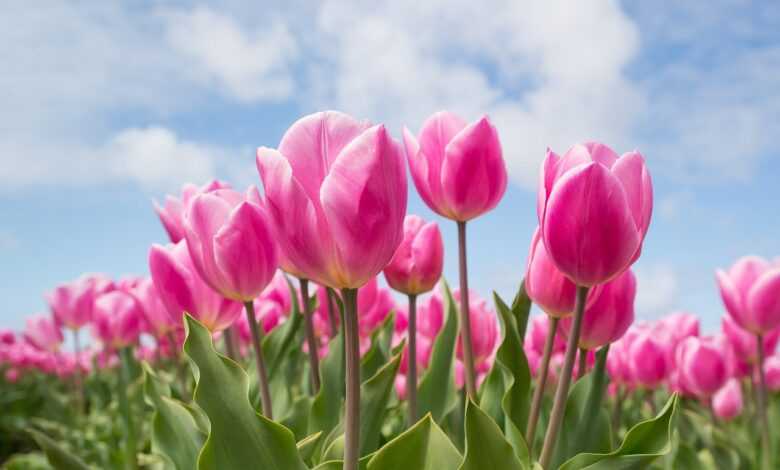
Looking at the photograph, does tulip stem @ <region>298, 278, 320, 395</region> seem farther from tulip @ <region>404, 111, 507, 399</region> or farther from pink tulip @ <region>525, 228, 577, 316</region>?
pink tulip @ <region>525, 228, 577, 316</region>

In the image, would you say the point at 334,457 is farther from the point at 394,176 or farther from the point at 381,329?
the point at 381,329

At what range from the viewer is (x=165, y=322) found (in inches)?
85.5

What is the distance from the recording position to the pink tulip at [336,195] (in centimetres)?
92

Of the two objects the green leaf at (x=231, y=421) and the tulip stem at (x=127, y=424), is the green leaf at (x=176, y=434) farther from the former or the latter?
the tulip stem at (x=127, y=424)

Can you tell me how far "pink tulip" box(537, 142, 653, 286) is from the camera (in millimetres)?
1025

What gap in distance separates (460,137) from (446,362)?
61cm

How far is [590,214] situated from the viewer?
103 centimetres

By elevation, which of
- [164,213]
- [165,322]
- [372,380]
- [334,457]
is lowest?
[334,457]

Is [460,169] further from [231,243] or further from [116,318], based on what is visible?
[116,318]

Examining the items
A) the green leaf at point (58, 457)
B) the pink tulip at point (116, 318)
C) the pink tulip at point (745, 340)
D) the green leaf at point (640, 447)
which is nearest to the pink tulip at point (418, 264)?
the green leaf at point (640, 447)

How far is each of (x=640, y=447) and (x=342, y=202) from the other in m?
0.61

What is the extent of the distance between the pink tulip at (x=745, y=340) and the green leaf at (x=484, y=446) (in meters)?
2.36

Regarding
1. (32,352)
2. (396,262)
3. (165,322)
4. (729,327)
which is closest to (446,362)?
(396,262)

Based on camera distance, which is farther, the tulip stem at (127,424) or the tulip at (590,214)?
the tulip stem at (127,424)
